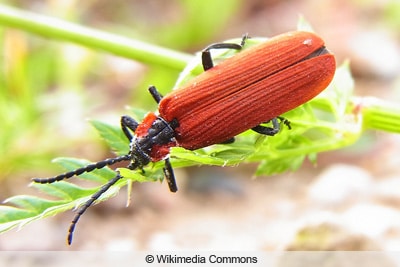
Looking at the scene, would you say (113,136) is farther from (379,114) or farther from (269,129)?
(379,114)

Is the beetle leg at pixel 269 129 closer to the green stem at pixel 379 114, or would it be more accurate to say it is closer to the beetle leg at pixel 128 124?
the green stem at pixel 379 114

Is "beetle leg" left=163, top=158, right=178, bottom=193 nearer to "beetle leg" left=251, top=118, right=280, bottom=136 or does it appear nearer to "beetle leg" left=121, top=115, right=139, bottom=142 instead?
"beetle leg" left=121, top=115, right=139, bottom=142

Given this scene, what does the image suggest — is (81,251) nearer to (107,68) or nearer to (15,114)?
(15,114)

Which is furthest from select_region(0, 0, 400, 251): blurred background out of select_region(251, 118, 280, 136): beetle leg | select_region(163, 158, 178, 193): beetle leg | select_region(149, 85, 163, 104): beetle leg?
select_region(149, 85, 163, 104): beetle leg

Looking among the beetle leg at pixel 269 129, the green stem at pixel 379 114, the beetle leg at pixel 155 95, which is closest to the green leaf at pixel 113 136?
the beetle leg at pixel 155 95

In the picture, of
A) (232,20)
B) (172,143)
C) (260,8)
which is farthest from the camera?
(260,8)

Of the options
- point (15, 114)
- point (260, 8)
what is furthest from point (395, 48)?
point (15, 114)

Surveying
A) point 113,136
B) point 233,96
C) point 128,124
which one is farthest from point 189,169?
point 113,136
